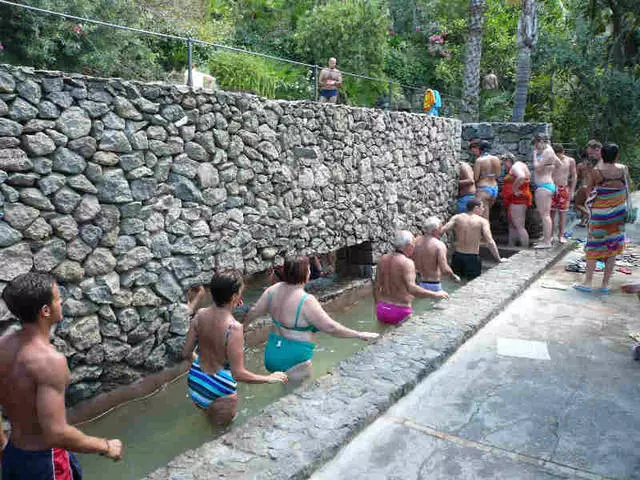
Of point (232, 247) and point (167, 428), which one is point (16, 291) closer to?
point (167, 428)

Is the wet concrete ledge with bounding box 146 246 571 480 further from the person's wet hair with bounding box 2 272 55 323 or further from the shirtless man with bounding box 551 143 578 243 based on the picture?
the shirtless man with bounding box 551 143 578 243

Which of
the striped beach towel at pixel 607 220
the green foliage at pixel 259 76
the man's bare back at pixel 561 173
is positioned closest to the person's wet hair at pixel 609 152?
the striped beach towel at pixel 607 220

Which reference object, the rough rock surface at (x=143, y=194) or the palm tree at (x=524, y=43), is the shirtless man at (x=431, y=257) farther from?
the palm tree at (x=524, y=43)

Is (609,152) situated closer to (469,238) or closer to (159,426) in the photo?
(469,238)

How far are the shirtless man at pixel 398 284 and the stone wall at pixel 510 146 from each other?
22.4 feet

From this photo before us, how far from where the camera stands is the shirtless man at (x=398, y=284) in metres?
6.06

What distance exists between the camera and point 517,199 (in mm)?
11023

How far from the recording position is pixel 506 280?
7172 millimetres

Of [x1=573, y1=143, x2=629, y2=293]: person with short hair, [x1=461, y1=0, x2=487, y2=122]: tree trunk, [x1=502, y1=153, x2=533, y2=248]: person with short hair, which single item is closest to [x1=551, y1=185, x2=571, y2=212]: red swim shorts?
[x1=502, y1=153, x2=533, y2=248]: person with short hair

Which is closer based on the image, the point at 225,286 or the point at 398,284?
the point at 225,286

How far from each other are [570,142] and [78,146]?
1501 centimetres

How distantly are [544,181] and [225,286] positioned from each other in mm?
7586

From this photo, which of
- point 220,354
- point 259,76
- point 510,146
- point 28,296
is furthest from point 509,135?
point 28,296

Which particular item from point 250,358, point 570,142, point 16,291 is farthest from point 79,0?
point 570,142
